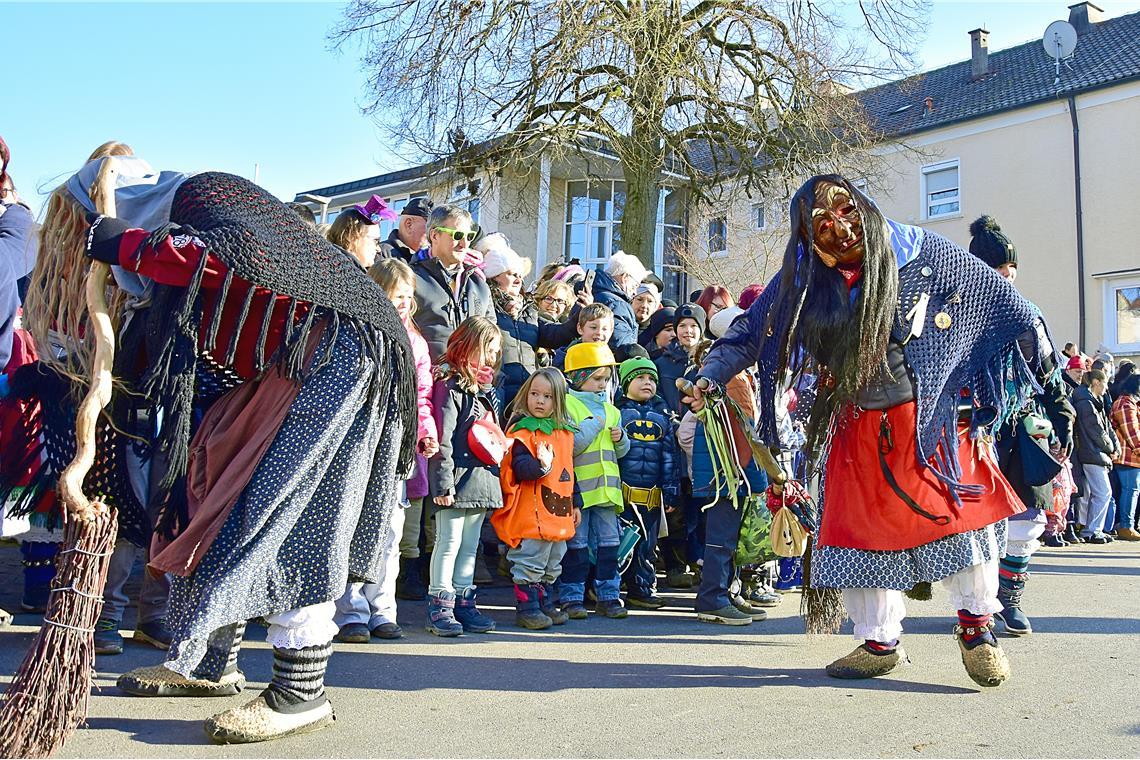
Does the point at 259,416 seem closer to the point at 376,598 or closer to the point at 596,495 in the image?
the point at 376,598

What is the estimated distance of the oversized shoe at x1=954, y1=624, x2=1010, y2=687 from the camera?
4023 millimetres

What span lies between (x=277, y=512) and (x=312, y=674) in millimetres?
570

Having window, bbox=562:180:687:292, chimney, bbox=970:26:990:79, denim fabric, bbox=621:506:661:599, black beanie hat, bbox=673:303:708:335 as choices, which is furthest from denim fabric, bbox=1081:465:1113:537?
chimney, bbox=970:26:990:79

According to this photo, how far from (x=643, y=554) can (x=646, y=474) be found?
20.2 inches

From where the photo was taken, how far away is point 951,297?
4113mm

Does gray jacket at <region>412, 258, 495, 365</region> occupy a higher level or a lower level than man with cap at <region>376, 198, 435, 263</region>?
lower

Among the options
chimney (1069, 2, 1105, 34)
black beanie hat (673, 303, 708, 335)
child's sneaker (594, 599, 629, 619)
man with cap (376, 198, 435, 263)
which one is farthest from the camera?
chimney (1069, 2, 1105, 34)

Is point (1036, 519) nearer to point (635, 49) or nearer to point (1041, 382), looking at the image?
point (1041, 382)

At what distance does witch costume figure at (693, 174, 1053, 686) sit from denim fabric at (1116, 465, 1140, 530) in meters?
9.17

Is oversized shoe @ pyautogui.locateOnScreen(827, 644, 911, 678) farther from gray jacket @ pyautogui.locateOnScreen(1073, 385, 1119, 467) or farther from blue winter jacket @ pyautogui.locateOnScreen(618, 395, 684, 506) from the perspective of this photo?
gray jacket @ pyautogui.locateOnScreen(1073, 385, 1119, 467)

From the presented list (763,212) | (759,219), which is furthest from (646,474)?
(759,219)

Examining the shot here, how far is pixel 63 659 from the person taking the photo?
114 inches

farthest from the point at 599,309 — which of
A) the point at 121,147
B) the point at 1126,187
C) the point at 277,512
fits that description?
the point at 1126,187

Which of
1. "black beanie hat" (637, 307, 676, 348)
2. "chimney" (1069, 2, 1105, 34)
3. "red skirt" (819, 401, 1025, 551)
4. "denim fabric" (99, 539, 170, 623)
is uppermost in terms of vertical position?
"chimney" (1069, 2, 1105, 34)
